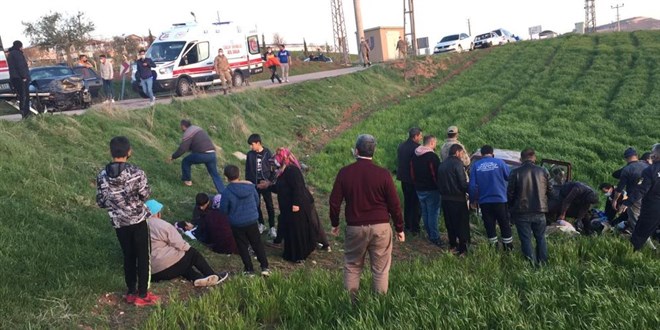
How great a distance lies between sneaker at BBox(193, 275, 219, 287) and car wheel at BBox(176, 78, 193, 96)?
15.8m

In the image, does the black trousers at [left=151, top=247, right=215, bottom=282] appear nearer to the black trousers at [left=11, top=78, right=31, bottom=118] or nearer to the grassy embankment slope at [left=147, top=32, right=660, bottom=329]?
the grassy embankment slope at [left=147, top=32, right=660, bottom=329]

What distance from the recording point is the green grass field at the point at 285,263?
506 cm

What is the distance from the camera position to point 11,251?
607 cm

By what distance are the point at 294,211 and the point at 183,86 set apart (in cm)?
1514

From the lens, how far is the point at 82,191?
27.3 feet

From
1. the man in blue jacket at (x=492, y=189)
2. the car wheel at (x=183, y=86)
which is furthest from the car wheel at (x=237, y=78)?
the man in blue jacket at (x=492, y=189)

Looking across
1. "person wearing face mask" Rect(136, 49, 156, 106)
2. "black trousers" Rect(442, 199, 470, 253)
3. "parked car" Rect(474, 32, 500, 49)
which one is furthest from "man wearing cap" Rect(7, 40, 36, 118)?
"parked car" Rect(474, 32, 500, 49)

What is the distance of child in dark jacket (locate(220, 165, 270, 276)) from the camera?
659 centimetres

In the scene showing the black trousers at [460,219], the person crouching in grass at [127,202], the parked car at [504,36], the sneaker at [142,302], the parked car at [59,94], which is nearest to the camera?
the person crouching in grass at [127,202]

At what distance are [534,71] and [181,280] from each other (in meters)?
27.0

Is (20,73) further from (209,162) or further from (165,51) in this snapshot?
(165,51)

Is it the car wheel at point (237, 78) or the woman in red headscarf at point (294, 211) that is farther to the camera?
the car wheel at point (237, 78)

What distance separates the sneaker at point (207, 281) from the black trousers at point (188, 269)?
0.35 feet

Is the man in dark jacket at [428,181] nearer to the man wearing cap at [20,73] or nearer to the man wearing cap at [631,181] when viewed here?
the man wearing cap at [631,181]
